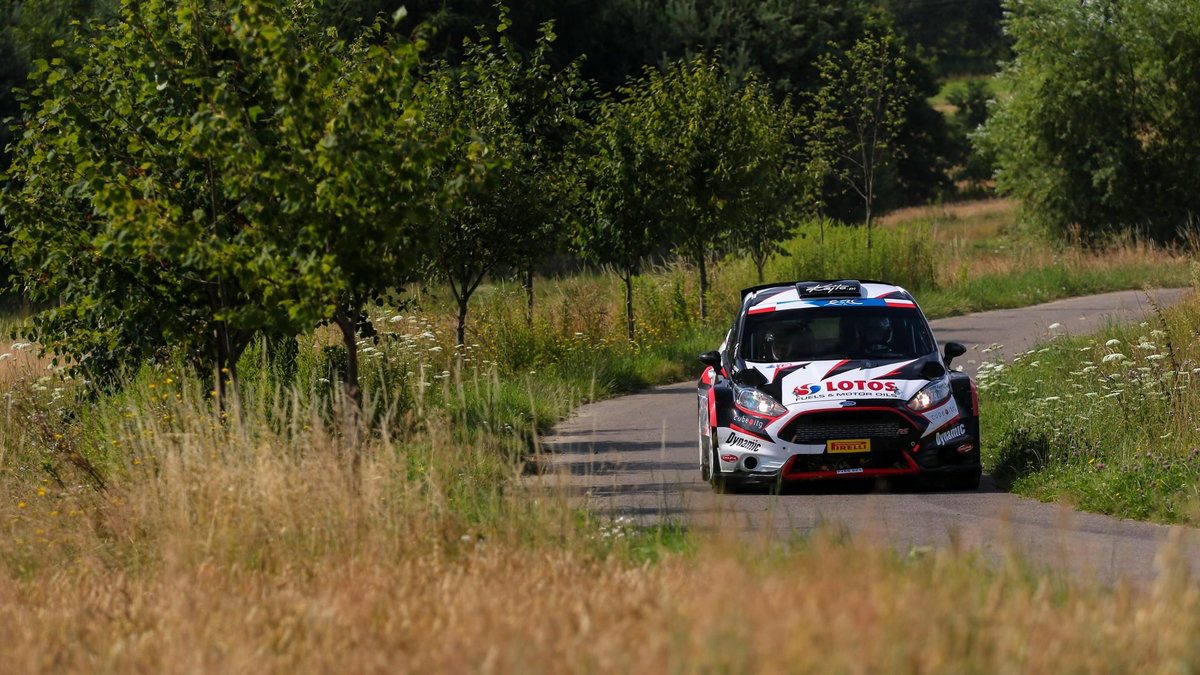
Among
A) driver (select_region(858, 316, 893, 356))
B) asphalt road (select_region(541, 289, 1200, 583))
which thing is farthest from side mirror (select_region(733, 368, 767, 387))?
driver (select_region(858, 316, 893, 356))

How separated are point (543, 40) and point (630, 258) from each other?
15.7ft

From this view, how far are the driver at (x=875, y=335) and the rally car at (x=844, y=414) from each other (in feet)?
0.05

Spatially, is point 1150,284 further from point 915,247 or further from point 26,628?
point 26,628

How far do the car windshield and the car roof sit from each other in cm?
7

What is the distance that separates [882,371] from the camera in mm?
14203

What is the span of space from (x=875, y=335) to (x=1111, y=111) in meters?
35.5

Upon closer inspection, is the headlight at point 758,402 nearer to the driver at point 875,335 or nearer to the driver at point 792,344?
the driver at point 792,344

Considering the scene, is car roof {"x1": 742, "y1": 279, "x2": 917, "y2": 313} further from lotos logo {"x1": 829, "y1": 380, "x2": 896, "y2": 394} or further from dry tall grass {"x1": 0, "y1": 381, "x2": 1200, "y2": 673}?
dry tall grass {"x1": 0, "y1": 381, "x2": 1200, "y2": 673}

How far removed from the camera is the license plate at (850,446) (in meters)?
13.8

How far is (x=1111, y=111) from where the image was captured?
157 feet

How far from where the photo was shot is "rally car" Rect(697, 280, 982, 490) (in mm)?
13789

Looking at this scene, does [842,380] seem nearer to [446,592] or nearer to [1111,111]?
[446,592]

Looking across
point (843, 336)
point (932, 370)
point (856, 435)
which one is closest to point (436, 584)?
point (856, 435)

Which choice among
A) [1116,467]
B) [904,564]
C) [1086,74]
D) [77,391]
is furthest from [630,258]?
[1086,74]
